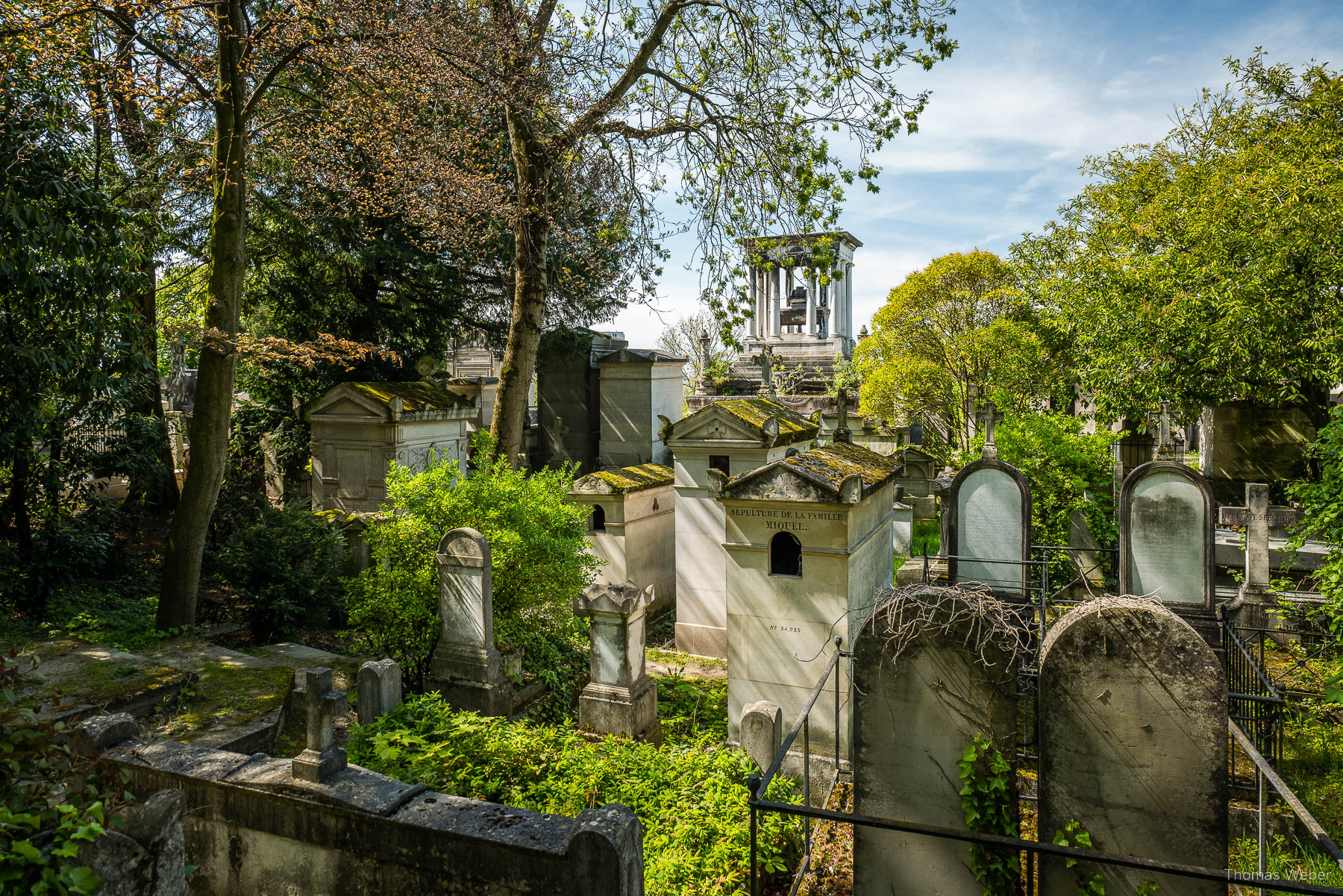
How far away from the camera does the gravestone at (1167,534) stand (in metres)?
7.59

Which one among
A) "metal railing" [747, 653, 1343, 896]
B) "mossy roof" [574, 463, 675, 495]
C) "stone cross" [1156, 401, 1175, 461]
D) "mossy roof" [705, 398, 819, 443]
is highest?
"mossy roof" [705, 398, 819, 443]

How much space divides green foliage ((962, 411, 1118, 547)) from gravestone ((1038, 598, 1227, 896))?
8842 mm

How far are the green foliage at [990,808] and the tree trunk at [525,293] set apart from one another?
7.55 meters

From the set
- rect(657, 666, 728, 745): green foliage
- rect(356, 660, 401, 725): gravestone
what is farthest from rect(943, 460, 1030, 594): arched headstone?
rect(356, 660, 401, 725): gravestone

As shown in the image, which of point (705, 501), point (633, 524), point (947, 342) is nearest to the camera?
point (705, 501)

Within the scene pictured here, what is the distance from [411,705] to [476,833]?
2.29 m

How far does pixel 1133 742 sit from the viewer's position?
132 inches

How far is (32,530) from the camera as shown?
963cm

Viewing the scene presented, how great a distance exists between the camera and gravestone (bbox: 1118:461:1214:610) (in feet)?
24.9

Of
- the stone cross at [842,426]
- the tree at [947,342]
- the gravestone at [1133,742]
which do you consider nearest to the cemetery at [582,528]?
the gravestone at [1133,742]

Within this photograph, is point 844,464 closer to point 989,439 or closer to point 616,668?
point 616,668

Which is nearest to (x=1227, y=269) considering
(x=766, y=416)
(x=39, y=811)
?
(x=766, y=416)

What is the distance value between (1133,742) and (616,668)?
4548mm

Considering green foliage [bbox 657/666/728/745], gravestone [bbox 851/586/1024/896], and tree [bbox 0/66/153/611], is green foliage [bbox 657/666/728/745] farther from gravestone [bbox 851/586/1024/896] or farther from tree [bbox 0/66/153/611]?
tree [bbox 0/66/153/611]
